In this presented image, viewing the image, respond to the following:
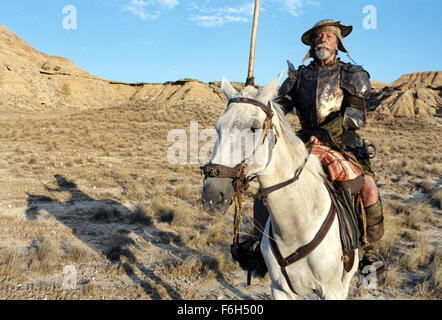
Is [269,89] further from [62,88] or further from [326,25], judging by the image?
[62,88]

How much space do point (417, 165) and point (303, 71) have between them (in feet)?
52.0

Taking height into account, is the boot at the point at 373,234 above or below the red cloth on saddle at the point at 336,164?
below

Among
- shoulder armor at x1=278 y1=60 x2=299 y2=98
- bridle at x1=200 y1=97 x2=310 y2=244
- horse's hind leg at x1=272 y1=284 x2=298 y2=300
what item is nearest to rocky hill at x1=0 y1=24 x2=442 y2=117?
shoulder armor at x1=278 y1=60 x2=299 y2=98

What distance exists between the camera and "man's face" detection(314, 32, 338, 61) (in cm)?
376

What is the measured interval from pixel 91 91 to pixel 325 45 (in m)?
74.0

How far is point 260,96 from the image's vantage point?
2225 mm

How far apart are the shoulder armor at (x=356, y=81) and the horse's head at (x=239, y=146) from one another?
66.7 inches

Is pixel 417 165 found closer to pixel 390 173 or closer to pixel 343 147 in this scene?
pixel 390 173

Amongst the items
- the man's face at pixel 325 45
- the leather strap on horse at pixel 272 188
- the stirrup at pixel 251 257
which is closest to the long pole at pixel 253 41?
the leather strap on horse at pixel 272 188

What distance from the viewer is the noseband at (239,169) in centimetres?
191

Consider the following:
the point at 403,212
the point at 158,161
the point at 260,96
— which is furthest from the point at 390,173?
the point at 260,96

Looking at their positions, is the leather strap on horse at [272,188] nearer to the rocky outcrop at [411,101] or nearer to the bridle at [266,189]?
the bridle at [266,189]

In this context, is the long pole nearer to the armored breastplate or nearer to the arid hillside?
the armored breastplate

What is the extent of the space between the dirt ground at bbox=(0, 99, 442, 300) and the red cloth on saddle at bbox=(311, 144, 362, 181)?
287 centimetres
